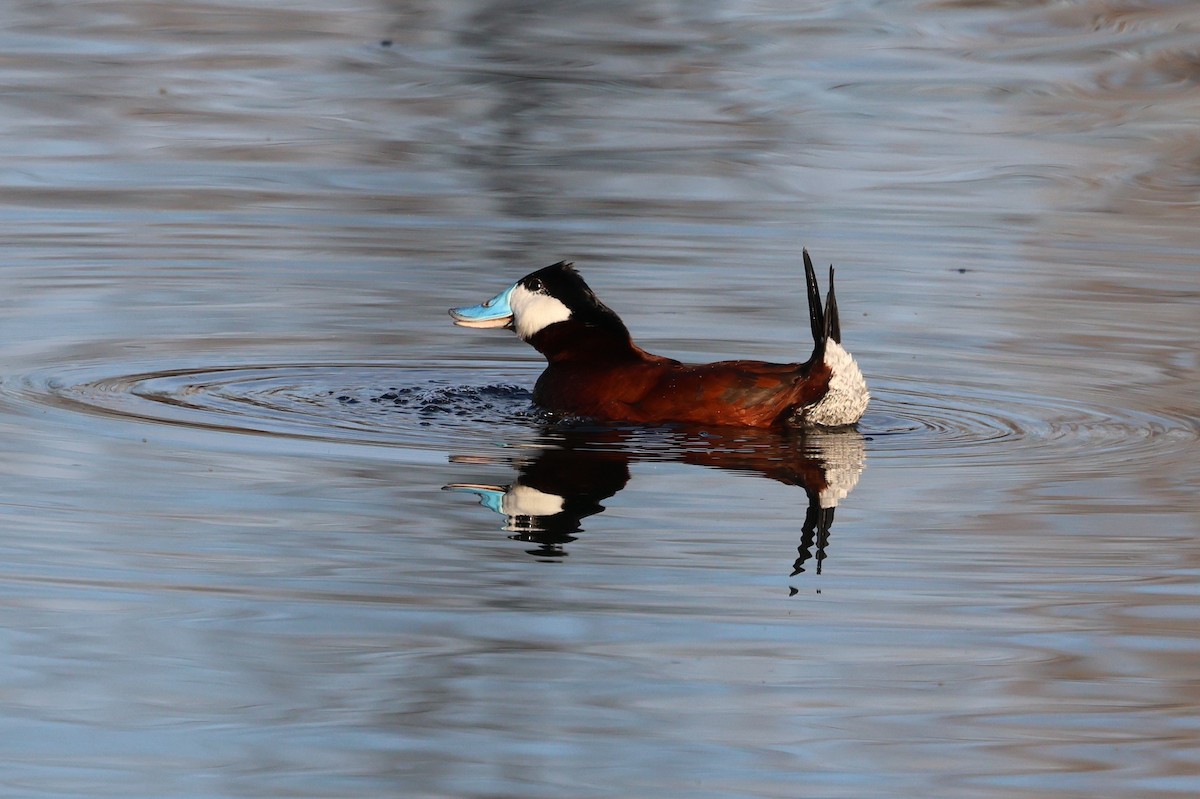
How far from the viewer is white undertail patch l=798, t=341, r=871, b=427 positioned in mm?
6208

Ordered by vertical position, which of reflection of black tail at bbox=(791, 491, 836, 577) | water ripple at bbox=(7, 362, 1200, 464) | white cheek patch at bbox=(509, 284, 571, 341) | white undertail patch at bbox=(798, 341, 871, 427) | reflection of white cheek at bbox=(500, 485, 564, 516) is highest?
white cheek patch at bbox=(509, 284, 571, 341)

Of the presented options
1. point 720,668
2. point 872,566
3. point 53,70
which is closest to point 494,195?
point 53,70

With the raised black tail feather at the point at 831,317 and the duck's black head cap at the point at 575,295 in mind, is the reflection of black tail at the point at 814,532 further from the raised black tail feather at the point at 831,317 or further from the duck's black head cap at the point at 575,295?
the duck's black head cap at the point at 575,295

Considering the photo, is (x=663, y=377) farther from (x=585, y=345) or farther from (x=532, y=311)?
(x=532, y=311)

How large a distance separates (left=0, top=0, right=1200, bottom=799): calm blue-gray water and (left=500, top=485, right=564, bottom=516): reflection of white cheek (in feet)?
0.07

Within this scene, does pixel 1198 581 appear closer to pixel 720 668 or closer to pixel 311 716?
pixel 720 668

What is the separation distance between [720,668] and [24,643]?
Answer: 1.42 meters

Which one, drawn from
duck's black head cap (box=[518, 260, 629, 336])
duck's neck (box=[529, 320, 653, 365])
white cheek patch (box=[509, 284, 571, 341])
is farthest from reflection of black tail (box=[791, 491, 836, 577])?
white cheek patch (box=[509, 284, 571, 341])

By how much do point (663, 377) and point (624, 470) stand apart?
572 mm

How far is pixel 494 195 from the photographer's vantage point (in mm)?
10898

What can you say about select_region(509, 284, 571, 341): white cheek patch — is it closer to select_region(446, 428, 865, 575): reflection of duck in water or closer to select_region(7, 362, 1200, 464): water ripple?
select_region(7, 362, 1200, 464): water ripple

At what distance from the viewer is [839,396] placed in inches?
246

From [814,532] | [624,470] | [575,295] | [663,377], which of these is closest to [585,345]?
[575,295]

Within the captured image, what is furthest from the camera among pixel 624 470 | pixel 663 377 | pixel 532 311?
pixel 532 311
